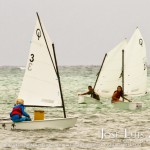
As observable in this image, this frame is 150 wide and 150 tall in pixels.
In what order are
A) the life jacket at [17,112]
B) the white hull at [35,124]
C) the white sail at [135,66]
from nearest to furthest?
the life jacket at [17,112] < the white hull at [35,124] < the white sail at [135,66]

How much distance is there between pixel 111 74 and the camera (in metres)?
37.2

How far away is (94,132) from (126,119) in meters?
5.43

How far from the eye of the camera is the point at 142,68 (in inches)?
1470

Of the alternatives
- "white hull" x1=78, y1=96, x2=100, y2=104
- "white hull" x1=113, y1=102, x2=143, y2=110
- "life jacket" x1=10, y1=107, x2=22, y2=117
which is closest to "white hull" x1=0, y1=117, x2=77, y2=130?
"life jacket" x1=10, y1=107, x2=22, y2=117

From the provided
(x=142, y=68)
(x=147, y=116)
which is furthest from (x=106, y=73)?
(x=147, y=116)

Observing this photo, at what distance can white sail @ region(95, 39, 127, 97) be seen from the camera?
121ft

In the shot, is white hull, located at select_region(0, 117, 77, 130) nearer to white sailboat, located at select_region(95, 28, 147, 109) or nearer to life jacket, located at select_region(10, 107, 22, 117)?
life jacket, located at select_region(10, 107, 22, 117)

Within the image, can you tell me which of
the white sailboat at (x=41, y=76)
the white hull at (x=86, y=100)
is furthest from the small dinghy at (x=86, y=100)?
the white sailboat at (x=41, y=76)

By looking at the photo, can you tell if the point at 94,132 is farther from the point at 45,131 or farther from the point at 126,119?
the point at 126,119

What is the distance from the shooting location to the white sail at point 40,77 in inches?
854

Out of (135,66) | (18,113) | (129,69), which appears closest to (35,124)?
(18,113)

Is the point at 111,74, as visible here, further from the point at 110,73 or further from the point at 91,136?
the point at 91,136

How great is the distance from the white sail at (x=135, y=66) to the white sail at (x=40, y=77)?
14.4 meters

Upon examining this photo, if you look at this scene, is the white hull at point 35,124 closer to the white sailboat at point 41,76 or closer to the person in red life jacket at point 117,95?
the white sailboat at point 41,76
